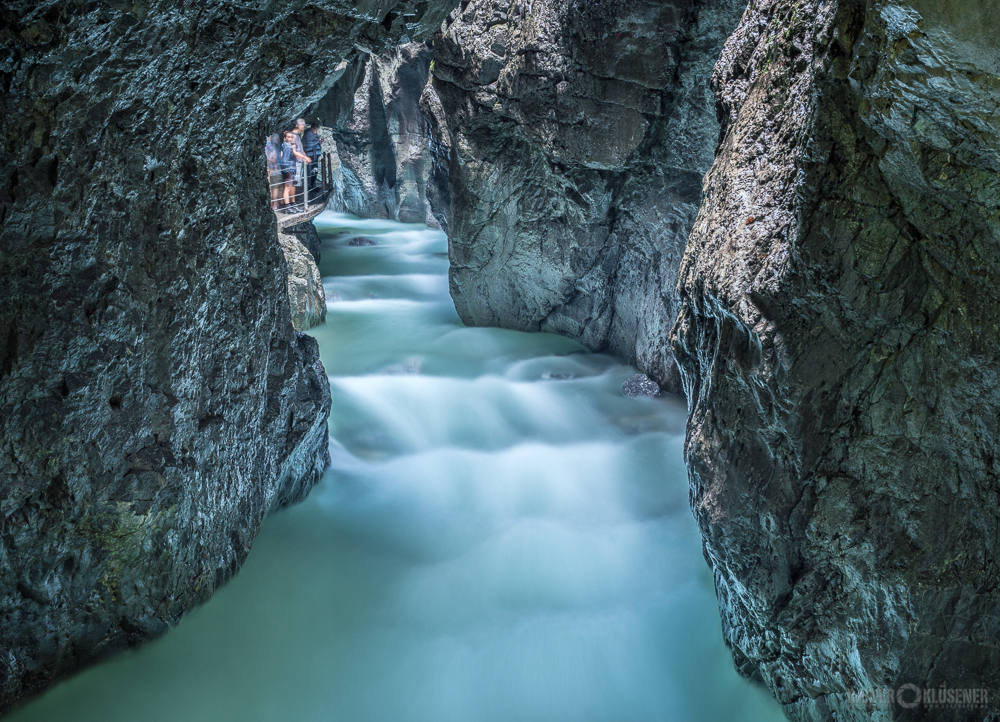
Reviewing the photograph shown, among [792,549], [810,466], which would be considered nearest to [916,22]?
[810,466]

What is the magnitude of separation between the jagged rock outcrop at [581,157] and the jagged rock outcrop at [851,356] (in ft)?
8.76

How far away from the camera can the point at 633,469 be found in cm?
593

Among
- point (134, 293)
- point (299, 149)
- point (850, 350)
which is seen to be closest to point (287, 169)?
point (299, 149)

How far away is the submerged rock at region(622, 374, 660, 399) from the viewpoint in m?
7.17

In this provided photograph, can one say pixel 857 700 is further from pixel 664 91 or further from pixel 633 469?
pixel 664 91

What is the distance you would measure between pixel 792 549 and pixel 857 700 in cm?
66

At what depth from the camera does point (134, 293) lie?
10.3ft

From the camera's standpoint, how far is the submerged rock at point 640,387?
7.17m

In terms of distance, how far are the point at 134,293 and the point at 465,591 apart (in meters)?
2.67

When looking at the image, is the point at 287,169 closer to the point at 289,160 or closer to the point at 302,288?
the point at 289,160

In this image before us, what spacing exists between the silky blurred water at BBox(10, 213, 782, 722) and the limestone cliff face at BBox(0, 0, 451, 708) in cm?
36

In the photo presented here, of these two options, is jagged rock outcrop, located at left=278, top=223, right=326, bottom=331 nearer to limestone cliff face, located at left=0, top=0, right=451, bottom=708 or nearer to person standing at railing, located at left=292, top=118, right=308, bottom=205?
person standing at railing, located at left=292, top=118, right=308, bottom=205

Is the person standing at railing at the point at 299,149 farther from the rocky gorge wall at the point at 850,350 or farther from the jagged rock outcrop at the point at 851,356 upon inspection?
the jagged rock outcrop at the point at 851,356

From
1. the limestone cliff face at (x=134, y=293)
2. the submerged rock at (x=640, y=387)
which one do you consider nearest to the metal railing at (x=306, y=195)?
the submerged rock at (x=640, y=387)
